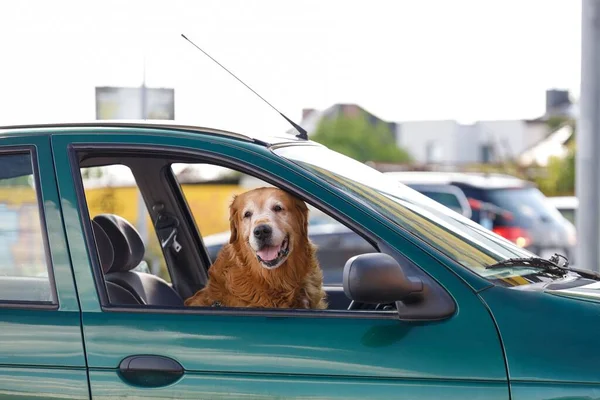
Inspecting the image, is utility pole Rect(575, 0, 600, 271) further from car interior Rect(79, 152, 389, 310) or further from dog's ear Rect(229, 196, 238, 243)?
dog's ear Rect(229, 196, 238, 243)

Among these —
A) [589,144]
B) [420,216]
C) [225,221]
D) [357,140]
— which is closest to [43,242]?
[420,216]

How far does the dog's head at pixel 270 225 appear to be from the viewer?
4344 millimetres

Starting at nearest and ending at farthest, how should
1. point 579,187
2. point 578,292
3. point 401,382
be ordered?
point 401,382 < point 578,292 < point 579,187

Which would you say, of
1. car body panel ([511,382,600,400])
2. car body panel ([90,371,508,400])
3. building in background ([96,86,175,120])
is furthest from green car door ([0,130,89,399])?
building in background ([96,86,175,120])

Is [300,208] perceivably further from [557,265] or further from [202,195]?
[202,195]

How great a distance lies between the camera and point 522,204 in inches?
567

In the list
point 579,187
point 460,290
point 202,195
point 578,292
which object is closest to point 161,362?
point 460,290

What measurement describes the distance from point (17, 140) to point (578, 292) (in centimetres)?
195

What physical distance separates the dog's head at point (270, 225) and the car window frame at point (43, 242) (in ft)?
3.58

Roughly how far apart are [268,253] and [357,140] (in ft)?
204

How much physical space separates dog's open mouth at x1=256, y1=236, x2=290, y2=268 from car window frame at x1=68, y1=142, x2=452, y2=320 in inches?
31.0

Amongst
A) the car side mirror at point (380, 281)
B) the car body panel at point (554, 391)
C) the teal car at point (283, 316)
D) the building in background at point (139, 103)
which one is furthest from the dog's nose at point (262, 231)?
the building in background at point (139, 103)

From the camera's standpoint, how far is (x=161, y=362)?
320 centimetres

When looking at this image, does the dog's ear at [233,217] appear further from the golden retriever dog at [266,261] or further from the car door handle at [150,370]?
the car door handle at [150,370]
